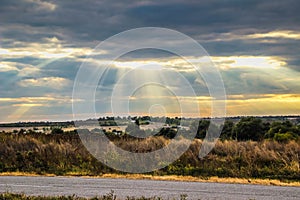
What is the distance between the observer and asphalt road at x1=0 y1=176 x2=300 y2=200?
15.3 m

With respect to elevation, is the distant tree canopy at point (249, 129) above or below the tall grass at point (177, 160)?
above

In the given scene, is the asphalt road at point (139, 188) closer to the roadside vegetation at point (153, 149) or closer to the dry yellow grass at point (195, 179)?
the dry yellow grass at point (195, 179)

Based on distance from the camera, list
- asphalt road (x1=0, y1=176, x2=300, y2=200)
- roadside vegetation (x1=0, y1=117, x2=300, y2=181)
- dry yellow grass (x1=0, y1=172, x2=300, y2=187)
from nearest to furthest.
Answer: asphalt road (x1=0, y1=176, x2=300, y2=200)
dry yellow grass (x1=0, y1=172, x2=300, y2=187)
roadside vegetation (x1=0, y1=117, x2=300, y2=181)

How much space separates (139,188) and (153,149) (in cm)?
860

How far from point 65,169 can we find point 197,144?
21.8ft

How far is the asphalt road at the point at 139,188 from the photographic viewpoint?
50.3ft

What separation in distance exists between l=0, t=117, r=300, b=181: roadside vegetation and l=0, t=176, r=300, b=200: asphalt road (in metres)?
2.81

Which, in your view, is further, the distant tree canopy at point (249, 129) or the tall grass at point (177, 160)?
the distant tree canopy at point (249, 129)

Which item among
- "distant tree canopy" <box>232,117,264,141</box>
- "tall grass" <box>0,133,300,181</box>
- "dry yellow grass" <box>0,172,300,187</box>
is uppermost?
"distant tree canopy" <box>232,117,264,141</box>

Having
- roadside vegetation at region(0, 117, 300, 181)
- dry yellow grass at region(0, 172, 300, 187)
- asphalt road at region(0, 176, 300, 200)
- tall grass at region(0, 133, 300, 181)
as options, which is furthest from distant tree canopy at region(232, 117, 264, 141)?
asphalt road at region(0, 176, 300, 200)

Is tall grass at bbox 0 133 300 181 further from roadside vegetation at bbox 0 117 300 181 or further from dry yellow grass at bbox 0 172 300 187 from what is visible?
dry yellow grass at bbox 0 172 300 187

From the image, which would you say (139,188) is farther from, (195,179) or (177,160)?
(177,160)

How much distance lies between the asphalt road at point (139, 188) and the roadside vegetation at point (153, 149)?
111 inches

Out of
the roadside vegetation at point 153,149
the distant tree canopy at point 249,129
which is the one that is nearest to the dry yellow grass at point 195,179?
the roadside vegetation at point 153,149
